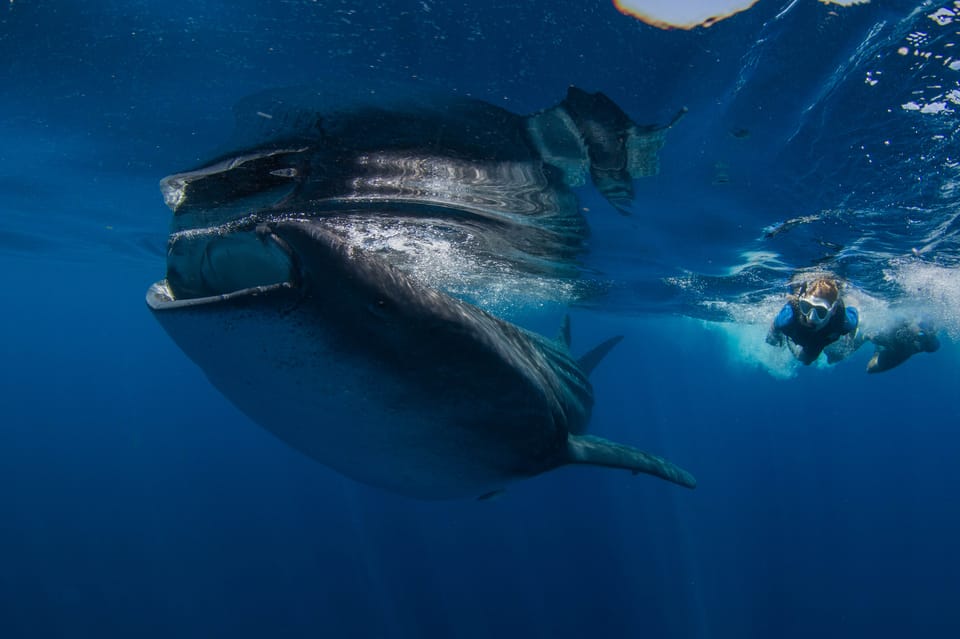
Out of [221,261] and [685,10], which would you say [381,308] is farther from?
[685,10]

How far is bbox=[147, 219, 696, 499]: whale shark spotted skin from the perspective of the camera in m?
2.34

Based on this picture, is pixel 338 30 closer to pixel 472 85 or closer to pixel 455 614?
pixel 472 85

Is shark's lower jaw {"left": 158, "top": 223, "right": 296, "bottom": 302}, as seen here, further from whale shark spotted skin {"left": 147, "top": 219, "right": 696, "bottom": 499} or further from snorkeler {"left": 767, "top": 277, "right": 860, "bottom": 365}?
snorkeler {"left": 767, "top": 277, "right": 860, "bottom": 365}

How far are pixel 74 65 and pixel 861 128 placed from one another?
10.9 metres

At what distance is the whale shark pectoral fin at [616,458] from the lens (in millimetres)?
4562

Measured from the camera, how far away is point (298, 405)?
9.14 feet

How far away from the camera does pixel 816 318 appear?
8.53 metres

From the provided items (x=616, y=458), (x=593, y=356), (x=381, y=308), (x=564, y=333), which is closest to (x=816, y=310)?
(x=593, y=356)

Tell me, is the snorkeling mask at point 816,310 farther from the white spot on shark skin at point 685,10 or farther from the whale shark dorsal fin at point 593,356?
the white spot on shark skin at point 685,10

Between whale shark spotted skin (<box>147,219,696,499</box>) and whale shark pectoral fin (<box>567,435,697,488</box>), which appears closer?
whale shark spotted skin (<box>147,219,696,499</box>)

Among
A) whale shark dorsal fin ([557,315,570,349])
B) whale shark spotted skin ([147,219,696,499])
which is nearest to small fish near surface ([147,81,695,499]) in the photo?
whale shark spotted skin ([147,219,696,499])

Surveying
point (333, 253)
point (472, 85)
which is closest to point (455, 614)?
point (472, 85)

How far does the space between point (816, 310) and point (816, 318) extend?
173 millimetres

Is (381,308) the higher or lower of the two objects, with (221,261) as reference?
lower
